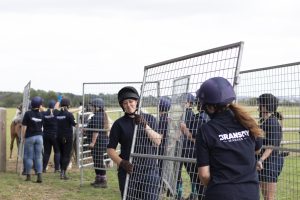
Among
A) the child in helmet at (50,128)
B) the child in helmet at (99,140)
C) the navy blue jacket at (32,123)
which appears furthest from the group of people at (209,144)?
the child in helmet at (50,128)

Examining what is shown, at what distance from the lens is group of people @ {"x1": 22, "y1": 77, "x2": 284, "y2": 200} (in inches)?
123

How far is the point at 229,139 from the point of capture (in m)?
3.12

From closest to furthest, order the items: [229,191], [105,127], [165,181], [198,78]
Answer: [229,191] < [198,78] < [165,181] < [105,127]

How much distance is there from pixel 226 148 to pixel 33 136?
25.8 ft

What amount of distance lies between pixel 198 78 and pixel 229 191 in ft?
3.99

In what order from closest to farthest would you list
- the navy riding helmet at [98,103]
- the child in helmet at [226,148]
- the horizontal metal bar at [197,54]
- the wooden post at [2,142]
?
the child in helmet at [226,148] → the horizontal metal bar at [197,54] → the navy riding helmet at [98,103] → the wooden post at [2,142]

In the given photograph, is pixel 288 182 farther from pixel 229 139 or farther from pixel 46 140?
pixel 46 140

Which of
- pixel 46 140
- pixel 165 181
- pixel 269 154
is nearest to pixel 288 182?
pixel 269 154

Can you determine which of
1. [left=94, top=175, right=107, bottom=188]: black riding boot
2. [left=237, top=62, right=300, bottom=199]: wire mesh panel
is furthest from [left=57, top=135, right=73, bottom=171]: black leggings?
[left=237, top=62, right=300, bottom=199]: wire mesh panel

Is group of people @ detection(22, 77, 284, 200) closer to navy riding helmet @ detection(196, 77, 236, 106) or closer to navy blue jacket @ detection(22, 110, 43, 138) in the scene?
navy riding helmet @ detection(196, 77, 236, 106)

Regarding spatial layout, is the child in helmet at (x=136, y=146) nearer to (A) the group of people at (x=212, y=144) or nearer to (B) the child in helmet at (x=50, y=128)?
(A) the group of people at (x=212, y=144)

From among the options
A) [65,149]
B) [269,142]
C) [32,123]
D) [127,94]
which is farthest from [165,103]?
[65,149]

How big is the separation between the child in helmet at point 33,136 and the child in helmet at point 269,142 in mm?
5764

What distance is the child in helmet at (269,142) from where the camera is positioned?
5500mm
